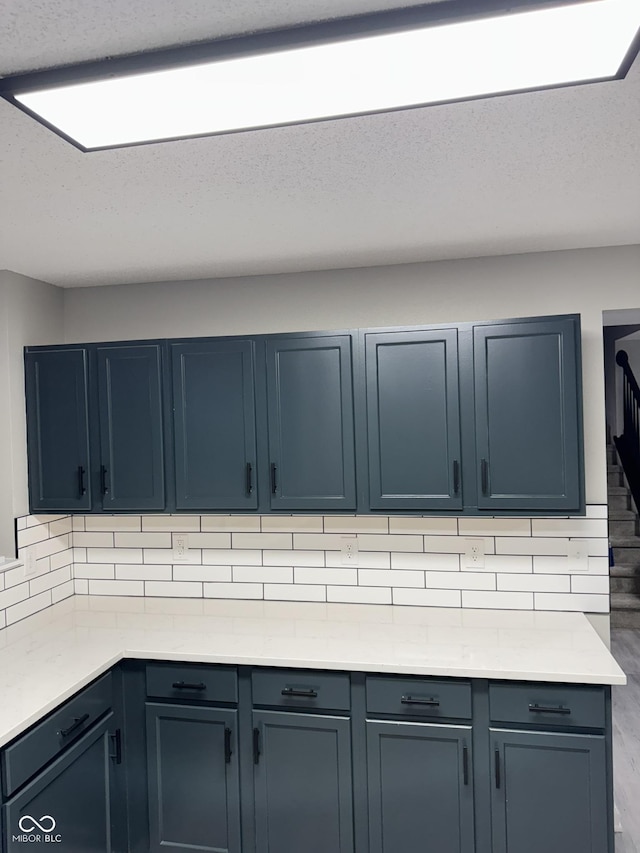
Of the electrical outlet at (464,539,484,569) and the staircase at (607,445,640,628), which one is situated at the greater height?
the electrical outlet at (464,539,484,569)

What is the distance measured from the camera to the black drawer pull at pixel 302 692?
240 cm

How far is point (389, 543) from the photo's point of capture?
299 centimetres

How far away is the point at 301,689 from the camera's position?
2.41 metres

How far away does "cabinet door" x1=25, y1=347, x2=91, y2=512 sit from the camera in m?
2.92

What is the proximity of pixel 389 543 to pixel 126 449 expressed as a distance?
4.21 ft

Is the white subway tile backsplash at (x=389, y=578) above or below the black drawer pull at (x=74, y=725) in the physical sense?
above

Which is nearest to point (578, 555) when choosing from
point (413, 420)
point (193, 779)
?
point (413, 420)

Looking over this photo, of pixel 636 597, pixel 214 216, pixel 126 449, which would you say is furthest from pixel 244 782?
pixel 636 597

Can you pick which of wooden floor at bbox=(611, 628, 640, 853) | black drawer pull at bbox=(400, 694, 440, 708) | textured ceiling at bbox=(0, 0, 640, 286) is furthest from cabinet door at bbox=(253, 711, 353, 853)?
textured ceiling at bbox=(0, 0, 640, 286)

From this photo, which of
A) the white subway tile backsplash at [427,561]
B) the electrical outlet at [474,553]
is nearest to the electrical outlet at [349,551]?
the white subway tile backsplash at [427,561]

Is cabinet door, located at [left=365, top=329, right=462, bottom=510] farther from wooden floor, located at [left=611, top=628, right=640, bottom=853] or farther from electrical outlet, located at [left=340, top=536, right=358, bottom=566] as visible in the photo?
wooden floor, located at [left=611, top=628, right=640, bottom=853]

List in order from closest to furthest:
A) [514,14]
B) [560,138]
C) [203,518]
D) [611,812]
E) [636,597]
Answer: [514,14]
[560,138]
[611,812]
[203,518]
[636,597]

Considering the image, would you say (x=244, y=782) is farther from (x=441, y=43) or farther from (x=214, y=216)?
(x=441, y=43)

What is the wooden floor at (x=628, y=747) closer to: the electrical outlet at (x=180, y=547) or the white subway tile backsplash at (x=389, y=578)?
the white subway tile backsplash at (x=389, y=578)
